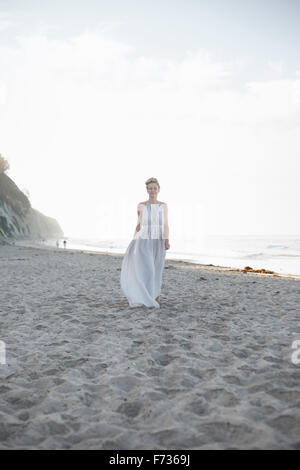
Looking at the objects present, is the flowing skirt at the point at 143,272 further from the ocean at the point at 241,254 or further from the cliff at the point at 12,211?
the cliff at the point at 12,211

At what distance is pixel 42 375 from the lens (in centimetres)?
339

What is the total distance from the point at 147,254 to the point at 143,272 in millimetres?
402

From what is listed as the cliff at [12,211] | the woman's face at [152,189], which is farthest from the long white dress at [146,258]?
the cliff at [12,211]

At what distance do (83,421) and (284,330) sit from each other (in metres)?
3.63

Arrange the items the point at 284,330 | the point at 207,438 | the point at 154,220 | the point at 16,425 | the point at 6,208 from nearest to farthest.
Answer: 1. the point at 207,438
2. the point at 16,425
3. the point at 284,330
4. the point at 154,220
5. the point at 6,208

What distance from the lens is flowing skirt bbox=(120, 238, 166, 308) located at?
6.49m

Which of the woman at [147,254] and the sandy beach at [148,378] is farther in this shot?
the woman at [147,254]

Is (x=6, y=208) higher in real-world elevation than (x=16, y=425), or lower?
higher

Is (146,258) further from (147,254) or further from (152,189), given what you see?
(152,189)

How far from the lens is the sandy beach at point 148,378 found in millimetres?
2340

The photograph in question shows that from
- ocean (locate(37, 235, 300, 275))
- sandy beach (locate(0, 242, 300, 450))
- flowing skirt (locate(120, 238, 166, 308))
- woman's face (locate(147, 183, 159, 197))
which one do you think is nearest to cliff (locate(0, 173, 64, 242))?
ocean (locate(37, 235, 300, 275))

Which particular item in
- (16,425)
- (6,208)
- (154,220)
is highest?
(6,208)
